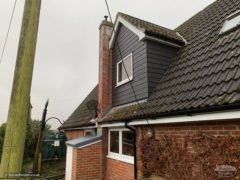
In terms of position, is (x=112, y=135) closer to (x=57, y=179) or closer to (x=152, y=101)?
(x=152, y=101)

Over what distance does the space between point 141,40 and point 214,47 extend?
2815 millimetres

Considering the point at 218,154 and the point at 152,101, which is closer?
the point at 218,154

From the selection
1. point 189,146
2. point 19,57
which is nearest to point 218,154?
point 189,146

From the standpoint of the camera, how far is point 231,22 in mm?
6488

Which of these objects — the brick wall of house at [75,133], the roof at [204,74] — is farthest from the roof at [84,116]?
the roof at [204,74]

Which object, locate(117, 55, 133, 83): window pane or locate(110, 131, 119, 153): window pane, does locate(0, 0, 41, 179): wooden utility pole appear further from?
locate(110, 131, 119, 153): window pane

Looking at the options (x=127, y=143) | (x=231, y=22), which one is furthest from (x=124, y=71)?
(x=231, y=22)

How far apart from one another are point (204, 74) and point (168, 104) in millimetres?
1116

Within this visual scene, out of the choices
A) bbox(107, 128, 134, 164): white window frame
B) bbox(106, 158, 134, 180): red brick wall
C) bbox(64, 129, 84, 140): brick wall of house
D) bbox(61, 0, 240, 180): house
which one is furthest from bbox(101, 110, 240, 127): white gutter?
bbox(64, 129, 84, 140): brick wall of house

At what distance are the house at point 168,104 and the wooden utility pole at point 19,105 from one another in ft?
9.87

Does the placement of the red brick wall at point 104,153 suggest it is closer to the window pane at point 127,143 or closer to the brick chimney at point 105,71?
the brick chimney at point 105,71

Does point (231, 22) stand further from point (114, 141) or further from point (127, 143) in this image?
point (114, 141)

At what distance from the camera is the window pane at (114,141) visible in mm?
8930

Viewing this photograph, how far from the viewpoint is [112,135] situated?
31.0ft
